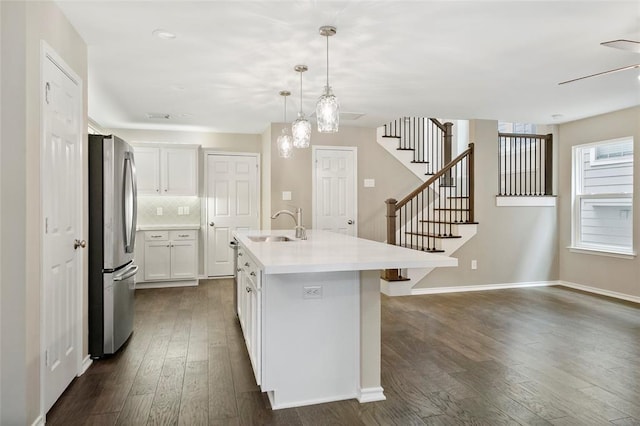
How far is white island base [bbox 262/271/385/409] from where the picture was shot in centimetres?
248

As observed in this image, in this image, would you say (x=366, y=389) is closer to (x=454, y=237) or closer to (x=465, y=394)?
(x=465, y=394)

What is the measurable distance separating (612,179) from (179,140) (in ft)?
21.1

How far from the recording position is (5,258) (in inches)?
80.7

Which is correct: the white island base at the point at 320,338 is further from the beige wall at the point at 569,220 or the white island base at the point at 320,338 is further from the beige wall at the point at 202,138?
the beige wall at the point at 202,138

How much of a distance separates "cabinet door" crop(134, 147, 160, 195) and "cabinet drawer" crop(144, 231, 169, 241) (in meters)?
0.63

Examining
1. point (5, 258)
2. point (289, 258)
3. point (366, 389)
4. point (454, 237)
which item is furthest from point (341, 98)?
point (5, 258)

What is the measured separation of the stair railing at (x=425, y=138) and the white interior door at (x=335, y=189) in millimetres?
846

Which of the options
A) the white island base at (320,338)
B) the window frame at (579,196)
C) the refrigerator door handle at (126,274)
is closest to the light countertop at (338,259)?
the white island base at (320,338)

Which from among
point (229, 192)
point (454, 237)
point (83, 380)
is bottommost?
point (83, 380)

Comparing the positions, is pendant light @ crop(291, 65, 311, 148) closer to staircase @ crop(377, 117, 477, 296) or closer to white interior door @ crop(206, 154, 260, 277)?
staircase @ crop(377, 117, 477, 296)

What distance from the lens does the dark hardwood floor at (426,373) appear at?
2391 mm

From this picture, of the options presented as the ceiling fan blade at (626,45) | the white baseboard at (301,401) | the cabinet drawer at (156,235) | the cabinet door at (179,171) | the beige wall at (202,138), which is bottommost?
the white baseboard at (301,401)

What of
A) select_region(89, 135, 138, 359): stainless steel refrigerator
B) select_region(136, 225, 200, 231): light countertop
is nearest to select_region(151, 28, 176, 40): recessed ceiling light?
select_region(89, 135, 138, 359): stainless steel refrigerator

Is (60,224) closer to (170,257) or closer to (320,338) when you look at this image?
(320,338)
